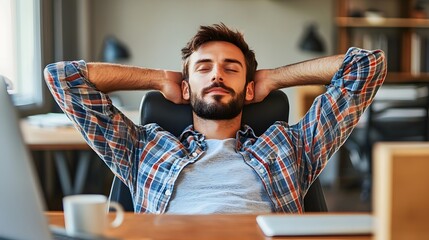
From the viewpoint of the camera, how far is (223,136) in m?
2.17

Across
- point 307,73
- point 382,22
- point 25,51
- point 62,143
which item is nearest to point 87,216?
point 307,73

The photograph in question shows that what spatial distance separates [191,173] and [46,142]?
145cm

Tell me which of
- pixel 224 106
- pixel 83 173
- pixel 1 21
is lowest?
pixel 83 173

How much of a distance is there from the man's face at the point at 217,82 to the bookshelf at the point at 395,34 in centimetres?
376

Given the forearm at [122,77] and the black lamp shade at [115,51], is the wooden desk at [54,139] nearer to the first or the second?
the forearm at [122,77]

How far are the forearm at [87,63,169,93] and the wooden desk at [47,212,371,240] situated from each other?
2.04ft

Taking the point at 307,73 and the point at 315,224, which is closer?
the point at 315,224

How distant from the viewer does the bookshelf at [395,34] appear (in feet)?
19.2

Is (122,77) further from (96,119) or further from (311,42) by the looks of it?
(311,42)

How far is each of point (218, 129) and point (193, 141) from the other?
116 millimetres

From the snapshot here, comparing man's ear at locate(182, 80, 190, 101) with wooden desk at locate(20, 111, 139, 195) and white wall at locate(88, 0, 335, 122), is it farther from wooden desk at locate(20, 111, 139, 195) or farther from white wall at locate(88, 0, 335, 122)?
white wall at locate(88, 0, 335, 122)

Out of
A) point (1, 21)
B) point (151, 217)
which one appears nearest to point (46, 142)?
point (1, 21)

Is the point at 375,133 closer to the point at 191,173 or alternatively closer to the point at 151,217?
the point at 191,173

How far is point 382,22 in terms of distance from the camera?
5.81 metres
